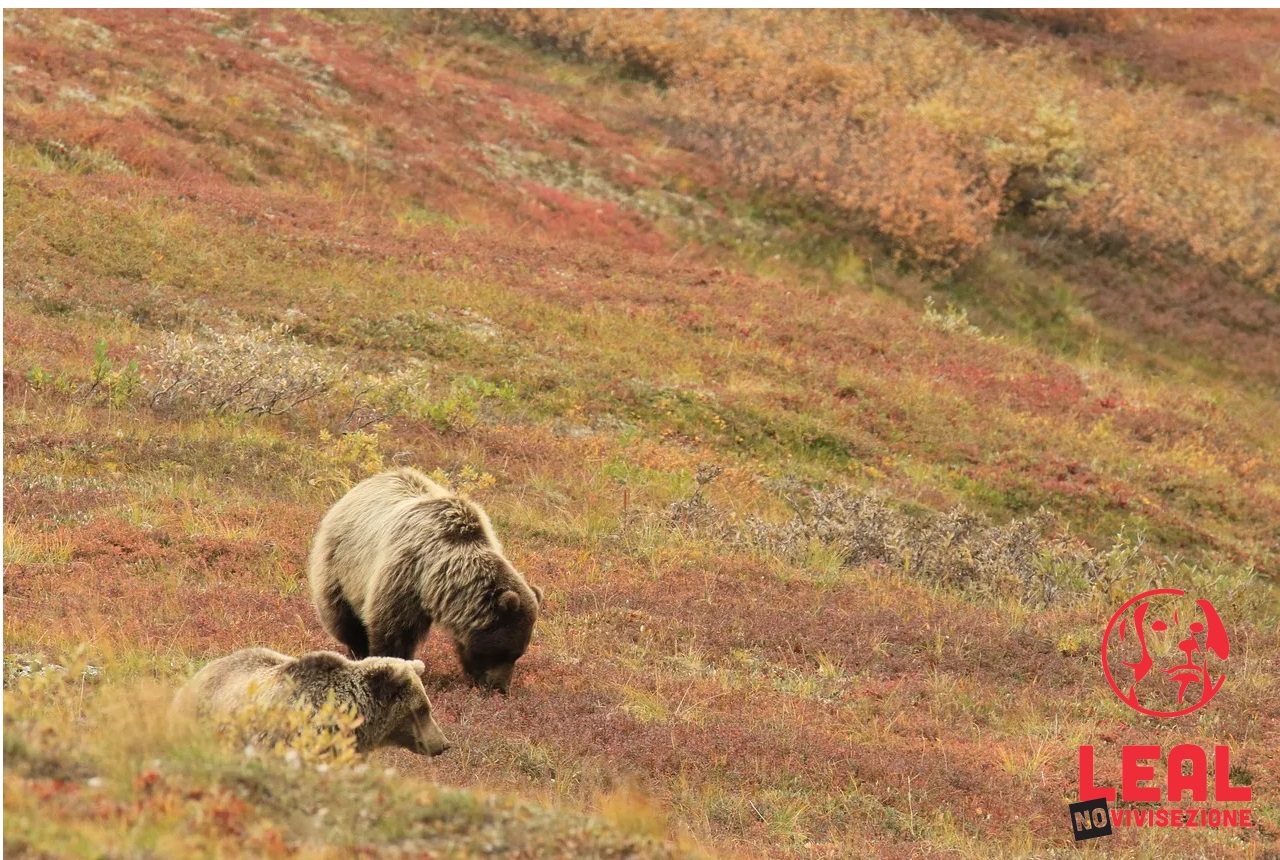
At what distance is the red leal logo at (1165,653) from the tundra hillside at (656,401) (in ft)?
0.94

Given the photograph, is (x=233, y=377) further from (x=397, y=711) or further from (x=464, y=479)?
(x=397, y=711)

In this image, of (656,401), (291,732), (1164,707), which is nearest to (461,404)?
(656,401)

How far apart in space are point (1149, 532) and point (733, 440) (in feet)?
19.7

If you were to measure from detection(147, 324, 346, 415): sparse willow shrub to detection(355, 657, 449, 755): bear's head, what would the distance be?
29.5ft

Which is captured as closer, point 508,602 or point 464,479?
point 508,602

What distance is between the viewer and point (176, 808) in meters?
4.54

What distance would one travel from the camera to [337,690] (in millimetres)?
6984

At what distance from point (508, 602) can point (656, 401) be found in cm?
1067

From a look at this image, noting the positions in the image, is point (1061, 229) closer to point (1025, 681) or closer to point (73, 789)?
point (1025, 681)

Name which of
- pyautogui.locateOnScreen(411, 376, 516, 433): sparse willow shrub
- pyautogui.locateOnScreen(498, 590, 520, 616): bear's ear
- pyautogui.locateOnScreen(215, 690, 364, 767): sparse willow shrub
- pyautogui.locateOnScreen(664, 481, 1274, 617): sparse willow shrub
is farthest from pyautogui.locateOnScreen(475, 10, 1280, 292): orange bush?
pyautogui.locateOnScreen(215, 690, 364, 767): sparse willow shrub

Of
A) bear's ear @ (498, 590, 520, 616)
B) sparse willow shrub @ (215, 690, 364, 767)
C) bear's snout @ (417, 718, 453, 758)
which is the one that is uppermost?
sparse willow shrub @ (215, 690, 364, 767)

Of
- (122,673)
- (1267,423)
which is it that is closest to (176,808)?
(122,673)

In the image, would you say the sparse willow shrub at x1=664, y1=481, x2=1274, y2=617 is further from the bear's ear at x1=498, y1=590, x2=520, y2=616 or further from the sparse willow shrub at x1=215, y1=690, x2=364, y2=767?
the sparse willow shrub at x1=215, y1=690, x2=364, y2=767

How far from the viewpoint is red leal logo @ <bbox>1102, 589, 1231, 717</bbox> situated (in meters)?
10.9
